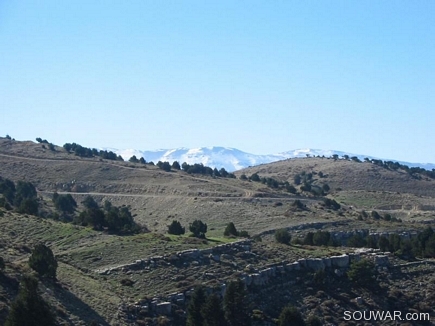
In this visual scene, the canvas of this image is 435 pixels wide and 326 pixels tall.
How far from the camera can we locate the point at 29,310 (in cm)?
3036

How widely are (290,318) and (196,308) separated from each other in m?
5.65

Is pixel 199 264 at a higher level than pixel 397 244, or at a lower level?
lower

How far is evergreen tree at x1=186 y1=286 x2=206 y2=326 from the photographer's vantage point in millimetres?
35800

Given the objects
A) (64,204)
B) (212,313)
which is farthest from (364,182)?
(212,313)

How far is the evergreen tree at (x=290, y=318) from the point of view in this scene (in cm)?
3772

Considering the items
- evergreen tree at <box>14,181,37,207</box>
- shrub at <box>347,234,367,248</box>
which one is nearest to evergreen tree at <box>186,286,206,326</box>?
shrub at <box>347,234,367,248</box>

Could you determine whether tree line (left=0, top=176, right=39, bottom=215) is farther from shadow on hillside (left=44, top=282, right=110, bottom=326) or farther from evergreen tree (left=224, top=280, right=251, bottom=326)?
evergreen tree (left=224, top=280, right=251, bottom=326)

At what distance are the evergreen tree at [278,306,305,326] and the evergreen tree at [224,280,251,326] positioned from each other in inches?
75.6

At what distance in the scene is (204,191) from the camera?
311 feet

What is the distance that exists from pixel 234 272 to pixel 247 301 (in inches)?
164

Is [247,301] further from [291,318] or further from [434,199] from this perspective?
[434,199]

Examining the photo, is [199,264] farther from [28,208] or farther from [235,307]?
[28,208]

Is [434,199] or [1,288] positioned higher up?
[434,199]

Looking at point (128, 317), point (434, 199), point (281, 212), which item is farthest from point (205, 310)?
point (434, 199)
